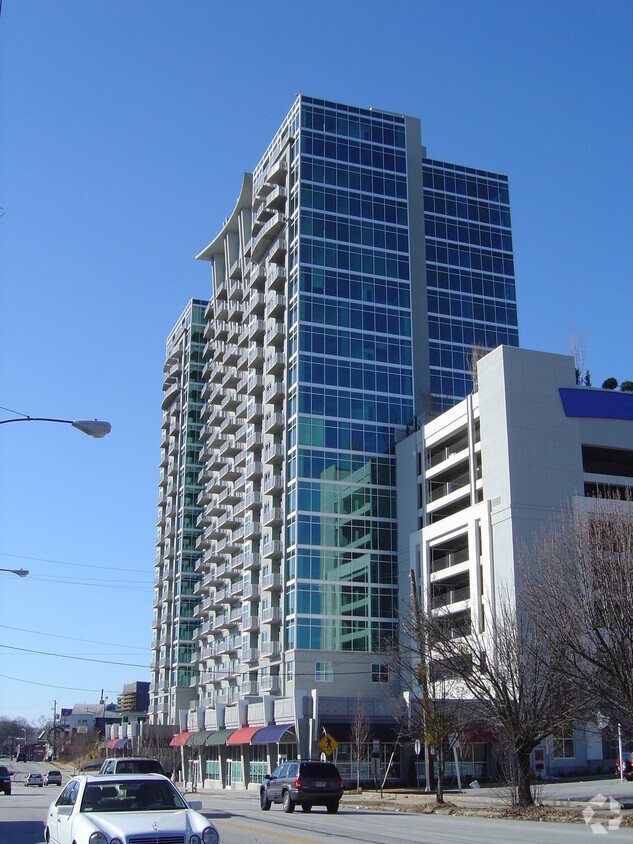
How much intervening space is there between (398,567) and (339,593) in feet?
18.0

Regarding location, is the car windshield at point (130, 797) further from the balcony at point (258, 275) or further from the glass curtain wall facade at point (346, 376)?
the balcony at point (258, 275)

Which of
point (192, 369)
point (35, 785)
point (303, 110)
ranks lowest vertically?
point (35, 785)

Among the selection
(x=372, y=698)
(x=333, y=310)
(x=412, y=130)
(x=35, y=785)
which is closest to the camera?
(x=372, y=698)

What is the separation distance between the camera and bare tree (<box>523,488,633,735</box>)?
2725 centimetres

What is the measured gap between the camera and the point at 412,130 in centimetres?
8838

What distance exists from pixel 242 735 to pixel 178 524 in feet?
148

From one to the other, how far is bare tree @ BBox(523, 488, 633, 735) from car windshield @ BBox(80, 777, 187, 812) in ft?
55.7

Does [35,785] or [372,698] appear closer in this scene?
[372,698]

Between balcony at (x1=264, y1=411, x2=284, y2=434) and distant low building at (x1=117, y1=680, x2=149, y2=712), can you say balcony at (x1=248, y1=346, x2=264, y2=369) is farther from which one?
distant low building at (x1=117, y1=680, x2=149, y2=712)

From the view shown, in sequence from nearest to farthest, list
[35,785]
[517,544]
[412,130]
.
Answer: [517,544] < [35,785] < [412,130]

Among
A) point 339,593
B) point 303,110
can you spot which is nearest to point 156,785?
point 339,593

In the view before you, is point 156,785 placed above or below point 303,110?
below

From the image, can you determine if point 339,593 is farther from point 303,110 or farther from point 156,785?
point 156,785

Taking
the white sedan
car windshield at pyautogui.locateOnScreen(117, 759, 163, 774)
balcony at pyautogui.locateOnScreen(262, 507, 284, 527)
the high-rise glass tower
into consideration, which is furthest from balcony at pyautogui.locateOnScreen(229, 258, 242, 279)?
the white sedan
